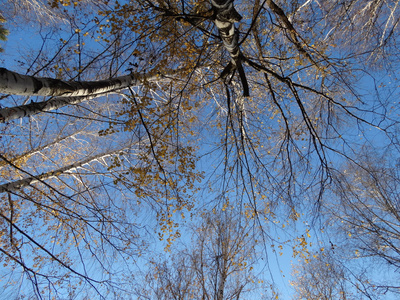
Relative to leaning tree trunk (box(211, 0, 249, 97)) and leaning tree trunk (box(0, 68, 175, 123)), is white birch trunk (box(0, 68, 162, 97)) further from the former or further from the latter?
leaning tree trunk (box(211, 0, 249, 97))

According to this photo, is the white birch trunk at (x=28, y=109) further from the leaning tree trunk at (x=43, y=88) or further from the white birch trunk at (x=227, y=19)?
the white birch trunk at (x=227, y=19)

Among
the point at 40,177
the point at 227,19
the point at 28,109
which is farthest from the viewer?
the point at 40,177

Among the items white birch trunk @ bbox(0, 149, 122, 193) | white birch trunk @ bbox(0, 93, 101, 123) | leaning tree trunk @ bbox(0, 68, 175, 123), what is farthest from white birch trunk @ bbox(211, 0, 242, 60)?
white birch trunk @ bbox(0, 149, 122, 193)

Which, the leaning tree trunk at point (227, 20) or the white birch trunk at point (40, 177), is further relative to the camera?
the white birch trunk at point (40, 177)

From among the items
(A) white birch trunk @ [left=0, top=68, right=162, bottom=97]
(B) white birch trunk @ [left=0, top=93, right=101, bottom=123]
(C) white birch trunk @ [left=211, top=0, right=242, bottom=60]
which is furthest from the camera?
(B) white birch trunk @ [left=0, top=93, right=101, bottom=123]

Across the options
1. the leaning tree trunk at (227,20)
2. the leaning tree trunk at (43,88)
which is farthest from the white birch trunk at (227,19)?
the leaning tree trunk at (43,88)

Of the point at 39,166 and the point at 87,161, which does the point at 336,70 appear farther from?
the point at 39,166

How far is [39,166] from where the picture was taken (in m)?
7.52

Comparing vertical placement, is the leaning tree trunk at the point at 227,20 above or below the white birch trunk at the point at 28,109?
above

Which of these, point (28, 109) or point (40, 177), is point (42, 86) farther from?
point (40, 177)

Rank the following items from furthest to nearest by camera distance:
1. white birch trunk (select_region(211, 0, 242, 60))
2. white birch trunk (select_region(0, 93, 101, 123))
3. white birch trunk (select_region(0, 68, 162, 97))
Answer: white birch trunk (select_region(0, 93, 101, 123)) < white birch trunk (select_region(211, 0, 242, 60)) < white birch trunk (select_region(0, 68, 162, 97))

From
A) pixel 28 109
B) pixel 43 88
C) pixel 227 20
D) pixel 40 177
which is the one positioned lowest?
pixel 43 88

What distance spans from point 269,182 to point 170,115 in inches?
82.6

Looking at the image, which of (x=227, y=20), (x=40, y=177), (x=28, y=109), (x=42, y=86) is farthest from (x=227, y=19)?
(x=40, y=177)
